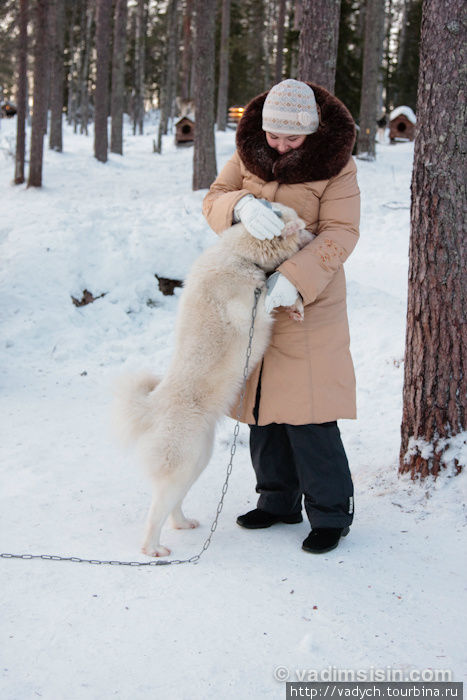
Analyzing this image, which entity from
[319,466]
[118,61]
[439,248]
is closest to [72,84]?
[118,61]

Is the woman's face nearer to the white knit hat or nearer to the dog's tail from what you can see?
the white knit hat

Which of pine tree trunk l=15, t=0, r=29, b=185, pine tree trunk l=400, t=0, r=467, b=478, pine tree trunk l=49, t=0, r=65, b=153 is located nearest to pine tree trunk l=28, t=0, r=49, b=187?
pine tree trunk l=15, t=0, r=29, b=185

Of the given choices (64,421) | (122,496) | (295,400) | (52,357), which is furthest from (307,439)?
(52,357)

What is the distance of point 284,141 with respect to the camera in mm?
3238

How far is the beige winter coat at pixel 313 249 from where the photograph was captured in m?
3.16

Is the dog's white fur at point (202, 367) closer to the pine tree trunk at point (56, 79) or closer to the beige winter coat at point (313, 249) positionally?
the beige winter coat at point (313, 249)

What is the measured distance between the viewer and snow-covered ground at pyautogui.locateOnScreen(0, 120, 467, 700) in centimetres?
241

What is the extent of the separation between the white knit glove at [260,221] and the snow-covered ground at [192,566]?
1.11 m

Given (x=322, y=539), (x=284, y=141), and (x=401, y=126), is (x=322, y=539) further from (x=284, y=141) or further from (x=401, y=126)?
(x=401, y=126)

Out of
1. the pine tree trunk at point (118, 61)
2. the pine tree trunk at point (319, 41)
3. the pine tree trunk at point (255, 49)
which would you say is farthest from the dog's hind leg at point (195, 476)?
the pine tree trunk at point (255, 49)

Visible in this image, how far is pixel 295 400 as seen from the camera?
10.7 feet

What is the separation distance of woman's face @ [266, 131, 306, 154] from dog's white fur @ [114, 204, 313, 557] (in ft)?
1.12

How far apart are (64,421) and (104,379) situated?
1233 mm

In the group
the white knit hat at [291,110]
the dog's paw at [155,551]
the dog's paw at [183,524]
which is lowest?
the dog's paw at [183,524]
